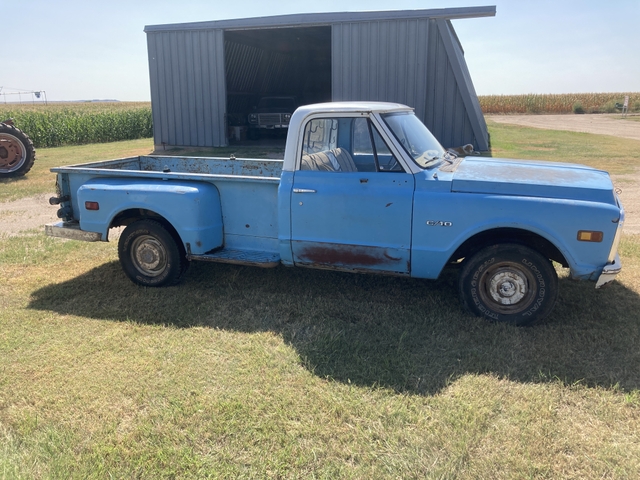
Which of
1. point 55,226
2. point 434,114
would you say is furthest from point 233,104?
point 55,226

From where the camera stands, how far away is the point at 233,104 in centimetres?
2288

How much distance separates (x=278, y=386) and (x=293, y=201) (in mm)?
1804

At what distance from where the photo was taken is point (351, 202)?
4.74 m

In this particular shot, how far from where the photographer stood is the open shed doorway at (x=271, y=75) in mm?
20094

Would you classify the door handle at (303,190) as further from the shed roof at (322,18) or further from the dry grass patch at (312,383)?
the shed roof at (322,18)

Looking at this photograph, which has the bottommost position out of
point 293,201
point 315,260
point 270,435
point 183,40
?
point 270,435

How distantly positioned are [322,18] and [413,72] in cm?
310

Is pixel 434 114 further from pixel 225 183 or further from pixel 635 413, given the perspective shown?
pixel 635 413

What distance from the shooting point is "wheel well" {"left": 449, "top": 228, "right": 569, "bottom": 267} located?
4590 millimetres

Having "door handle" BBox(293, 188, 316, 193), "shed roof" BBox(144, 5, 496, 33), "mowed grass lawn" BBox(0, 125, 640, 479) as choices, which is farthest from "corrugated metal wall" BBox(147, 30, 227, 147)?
"door handle" BBox(293, 188, 316, 193)

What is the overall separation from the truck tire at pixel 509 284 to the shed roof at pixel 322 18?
1129 centimetres

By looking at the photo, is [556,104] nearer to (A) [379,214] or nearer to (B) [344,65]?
(B) [344,65]

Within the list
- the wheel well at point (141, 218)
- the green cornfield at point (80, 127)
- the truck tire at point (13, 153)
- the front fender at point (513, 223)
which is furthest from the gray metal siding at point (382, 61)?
the green cornfield at point (80, 127)

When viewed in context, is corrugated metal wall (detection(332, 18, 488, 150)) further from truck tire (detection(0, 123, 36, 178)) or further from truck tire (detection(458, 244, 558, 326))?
truck tire (detection(458, 244, 558, 326))
